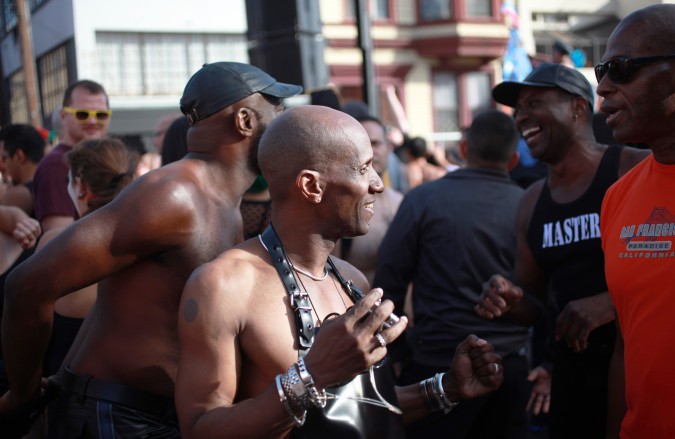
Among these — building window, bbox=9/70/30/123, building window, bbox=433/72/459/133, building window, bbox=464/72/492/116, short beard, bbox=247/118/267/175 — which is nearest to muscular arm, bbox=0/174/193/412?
short beard, bbox=247/118/267/175

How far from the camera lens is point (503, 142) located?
5004mm

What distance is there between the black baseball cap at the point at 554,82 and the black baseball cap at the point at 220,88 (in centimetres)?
157

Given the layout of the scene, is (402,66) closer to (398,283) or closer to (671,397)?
(398,283)

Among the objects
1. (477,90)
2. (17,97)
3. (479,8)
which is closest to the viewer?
(479,8)

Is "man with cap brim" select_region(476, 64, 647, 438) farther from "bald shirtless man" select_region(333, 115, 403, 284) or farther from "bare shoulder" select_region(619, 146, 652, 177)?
"bald shirtless man" select_region(333, 115, 403, 284)

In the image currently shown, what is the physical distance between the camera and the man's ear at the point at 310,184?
8.47ft

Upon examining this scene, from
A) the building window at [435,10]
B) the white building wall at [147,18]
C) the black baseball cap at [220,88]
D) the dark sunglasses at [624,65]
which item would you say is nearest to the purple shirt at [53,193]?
the black baseball cap at [220,88]

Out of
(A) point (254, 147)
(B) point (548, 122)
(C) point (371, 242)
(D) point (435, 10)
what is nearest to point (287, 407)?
(A) point (254, 147)

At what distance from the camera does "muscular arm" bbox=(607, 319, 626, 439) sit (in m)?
3.18

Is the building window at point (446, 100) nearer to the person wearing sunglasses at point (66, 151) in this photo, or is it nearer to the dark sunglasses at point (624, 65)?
the person wearing sunglasses at point (66, 151)

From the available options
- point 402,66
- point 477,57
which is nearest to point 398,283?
point 402,66

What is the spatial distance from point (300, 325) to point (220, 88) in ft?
4.09

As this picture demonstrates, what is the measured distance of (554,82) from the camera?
425 centimetres

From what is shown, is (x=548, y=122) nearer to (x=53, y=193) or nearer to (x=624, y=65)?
(x=624, y=65)
